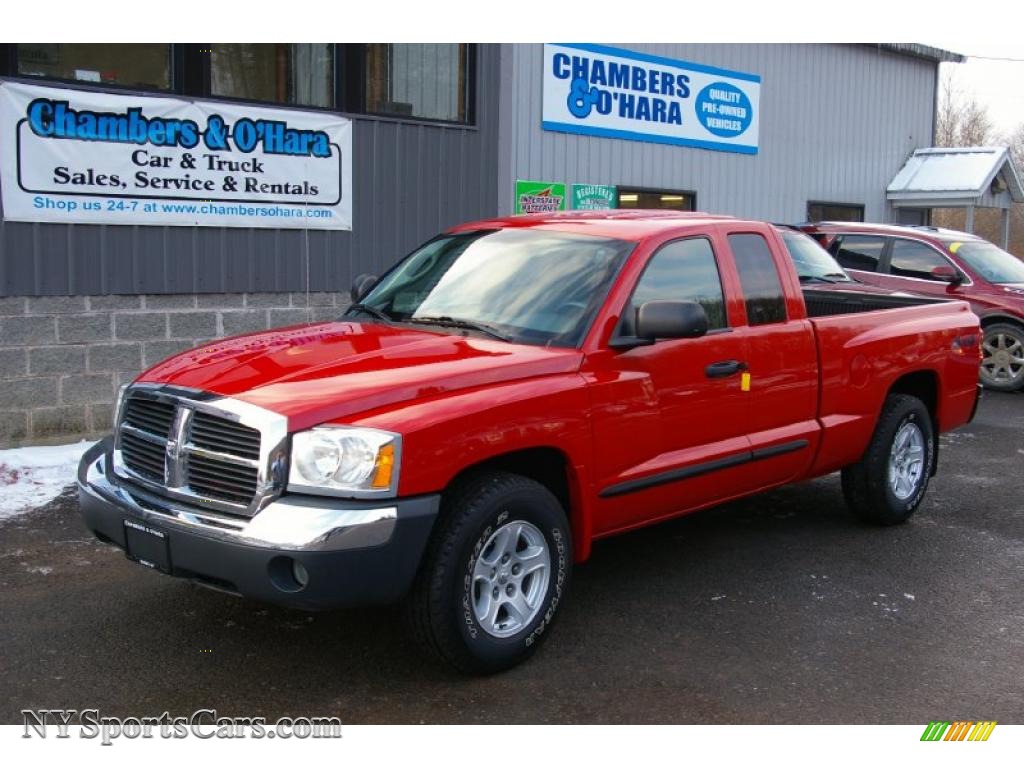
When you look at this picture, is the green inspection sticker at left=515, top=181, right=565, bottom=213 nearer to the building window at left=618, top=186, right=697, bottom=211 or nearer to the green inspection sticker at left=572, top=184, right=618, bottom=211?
→ the green inspection sticker at left=572, top=184, right=618, bottom=211

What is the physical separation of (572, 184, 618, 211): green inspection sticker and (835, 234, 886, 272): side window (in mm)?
2874

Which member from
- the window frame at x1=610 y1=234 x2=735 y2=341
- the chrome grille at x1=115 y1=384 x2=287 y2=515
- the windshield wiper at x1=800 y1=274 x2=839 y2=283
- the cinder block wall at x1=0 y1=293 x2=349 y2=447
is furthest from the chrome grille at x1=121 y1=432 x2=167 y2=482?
the windshield wiper at x1=800 y1=274 x2=839 y2=283

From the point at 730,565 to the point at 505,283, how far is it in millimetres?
2040

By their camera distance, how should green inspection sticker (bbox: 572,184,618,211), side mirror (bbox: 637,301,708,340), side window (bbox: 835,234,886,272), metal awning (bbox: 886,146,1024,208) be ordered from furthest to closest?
metal awning (bbox: 886,146,1024,208), green inspection sticker (bbox: 572,184,618,211), side window (bbox: 835,234,886,272), side mirror (bbox: 637,301,708,340)

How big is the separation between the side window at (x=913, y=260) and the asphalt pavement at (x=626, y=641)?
659 centimetres

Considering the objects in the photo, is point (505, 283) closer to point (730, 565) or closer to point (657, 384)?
point (657, 384)

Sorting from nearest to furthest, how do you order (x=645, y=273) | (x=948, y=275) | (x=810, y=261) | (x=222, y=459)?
(x=222, y=459) < (x=645, y=273) < (x=810, y=261) < (x=948, y=275)

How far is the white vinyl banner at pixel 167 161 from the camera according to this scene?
827 cm

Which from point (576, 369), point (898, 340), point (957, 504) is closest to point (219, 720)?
point (576, 369)

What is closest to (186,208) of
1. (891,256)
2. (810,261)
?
(810,261)
